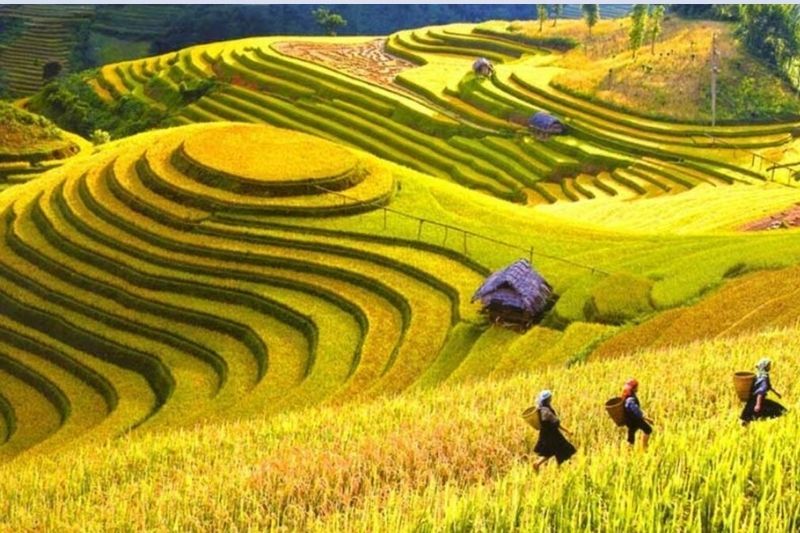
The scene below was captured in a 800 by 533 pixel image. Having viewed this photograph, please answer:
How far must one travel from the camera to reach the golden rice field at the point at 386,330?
625cm

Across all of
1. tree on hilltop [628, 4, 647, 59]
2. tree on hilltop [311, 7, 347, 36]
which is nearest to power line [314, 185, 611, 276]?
tree on hilltop [628, 4, 647, 59]

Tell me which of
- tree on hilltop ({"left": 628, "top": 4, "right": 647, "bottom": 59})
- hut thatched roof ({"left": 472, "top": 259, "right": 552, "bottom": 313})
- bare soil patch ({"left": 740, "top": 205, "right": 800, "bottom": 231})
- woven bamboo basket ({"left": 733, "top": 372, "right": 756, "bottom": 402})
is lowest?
hut thatched roof ({"left": 472, "top": 259, "right": 552, "bottom": 313})

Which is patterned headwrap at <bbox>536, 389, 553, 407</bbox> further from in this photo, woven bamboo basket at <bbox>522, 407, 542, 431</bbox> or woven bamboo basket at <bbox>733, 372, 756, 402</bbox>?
woven bamboo basket at <bbox>733, 372, 756, 402</bbox>

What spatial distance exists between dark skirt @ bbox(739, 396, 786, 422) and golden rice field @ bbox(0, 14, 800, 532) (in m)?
0.26

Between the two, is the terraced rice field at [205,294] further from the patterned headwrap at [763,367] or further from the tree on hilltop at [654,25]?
the tree on hilltop at [654,25]

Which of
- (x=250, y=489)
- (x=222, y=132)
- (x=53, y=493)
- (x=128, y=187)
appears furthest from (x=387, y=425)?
(x=222, y=132)

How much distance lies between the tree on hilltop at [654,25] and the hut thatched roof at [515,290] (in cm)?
4153

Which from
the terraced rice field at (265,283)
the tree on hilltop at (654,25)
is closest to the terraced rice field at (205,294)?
the terraced rice field at (265,283)

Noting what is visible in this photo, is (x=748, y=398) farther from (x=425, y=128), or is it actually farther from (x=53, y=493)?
(x=425, y=128)

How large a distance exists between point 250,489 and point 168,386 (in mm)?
13191

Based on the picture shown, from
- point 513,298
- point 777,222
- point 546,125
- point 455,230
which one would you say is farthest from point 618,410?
point 546,125

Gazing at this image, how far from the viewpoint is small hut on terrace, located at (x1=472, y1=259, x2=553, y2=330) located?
64.5 ft

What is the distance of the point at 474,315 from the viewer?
67.5 feet

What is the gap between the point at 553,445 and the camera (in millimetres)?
6703
